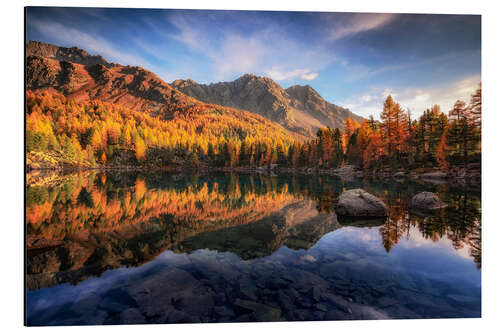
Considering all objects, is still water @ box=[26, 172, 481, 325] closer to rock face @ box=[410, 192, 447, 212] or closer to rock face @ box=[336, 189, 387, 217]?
rock face @ box=[336, 189, 387, 217]

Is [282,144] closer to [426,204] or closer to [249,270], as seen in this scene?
[426,204]

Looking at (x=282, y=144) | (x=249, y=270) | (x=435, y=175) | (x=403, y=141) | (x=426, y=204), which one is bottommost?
(x=249, y=270)

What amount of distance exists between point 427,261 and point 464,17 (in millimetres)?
8182

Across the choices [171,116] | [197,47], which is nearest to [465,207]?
[197,47]

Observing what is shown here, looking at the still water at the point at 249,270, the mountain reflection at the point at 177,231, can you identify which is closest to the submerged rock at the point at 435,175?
the mountain reflection at the point at 177,231

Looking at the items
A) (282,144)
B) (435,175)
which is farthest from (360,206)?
(282,144)

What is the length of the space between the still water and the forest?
136 inches

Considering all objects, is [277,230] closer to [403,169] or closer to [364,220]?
[364,220]

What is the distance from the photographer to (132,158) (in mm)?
80125

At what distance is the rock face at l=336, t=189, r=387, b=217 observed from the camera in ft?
32.0

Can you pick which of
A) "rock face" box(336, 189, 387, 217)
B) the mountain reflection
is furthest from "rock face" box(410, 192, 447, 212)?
"rock face" box(336, 189, 387, 217)

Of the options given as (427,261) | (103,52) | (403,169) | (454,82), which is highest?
(103,52)

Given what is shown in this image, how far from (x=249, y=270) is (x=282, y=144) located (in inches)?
3107

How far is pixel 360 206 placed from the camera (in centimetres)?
998
